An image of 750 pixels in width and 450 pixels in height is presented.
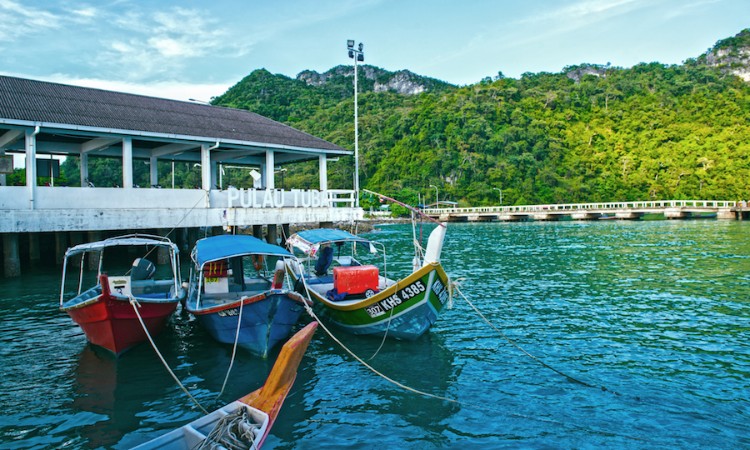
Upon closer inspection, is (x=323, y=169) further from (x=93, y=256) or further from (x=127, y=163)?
(x=93, y=256)

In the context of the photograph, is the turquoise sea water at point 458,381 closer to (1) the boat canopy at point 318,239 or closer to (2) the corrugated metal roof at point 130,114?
(1) the boat canopy at point 318,239

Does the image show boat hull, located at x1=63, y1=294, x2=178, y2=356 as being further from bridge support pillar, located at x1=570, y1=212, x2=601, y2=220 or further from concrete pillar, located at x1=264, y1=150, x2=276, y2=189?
bridge support pillar, located at x1=570, y1=212, x2=601, y2=220

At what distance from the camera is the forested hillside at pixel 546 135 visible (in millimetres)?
92812

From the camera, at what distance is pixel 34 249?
23.6 m

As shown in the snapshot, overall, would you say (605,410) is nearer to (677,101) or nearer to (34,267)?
(34,267)

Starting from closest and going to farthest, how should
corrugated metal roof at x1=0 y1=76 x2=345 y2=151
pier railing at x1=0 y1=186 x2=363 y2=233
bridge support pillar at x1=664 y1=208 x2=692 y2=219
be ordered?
1. pier railing at x1=0 y1=186 x2=363 y2=233
2. corrugated metal roof at x1=0 y1=76 x2=345 y2=151
3. bridge support pillar at x1=664 y1=208 x2=692 y2=219

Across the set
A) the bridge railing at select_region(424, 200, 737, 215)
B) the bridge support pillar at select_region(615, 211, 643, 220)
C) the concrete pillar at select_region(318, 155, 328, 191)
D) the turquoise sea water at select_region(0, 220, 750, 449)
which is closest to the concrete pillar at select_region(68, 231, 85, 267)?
the turquoise sea water at select_region(0, 220, 750, 449)

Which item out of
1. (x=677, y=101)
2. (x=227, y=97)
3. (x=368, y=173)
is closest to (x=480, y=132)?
(x=368, y=173)

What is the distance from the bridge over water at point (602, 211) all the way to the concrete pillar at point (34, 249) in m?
60.7

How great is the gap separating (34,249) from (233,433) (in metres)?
22.6

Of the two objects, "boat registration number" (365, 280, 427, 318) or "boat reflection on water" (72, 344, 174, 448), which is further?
"boat registration number" (365, 280, 427, 318)

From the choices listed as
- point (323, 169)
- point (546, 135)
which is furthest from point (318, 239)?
point (546, 135)

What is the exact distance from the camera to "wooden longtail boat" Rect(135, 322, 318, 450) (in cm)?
602

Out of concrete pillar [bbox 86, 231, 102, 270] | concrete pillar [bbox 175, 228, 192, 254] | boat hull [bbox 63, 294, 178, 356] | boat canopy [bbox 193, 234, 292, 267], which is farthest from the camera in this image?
concrete pillar [bbox 175, 228, 192, 254]
